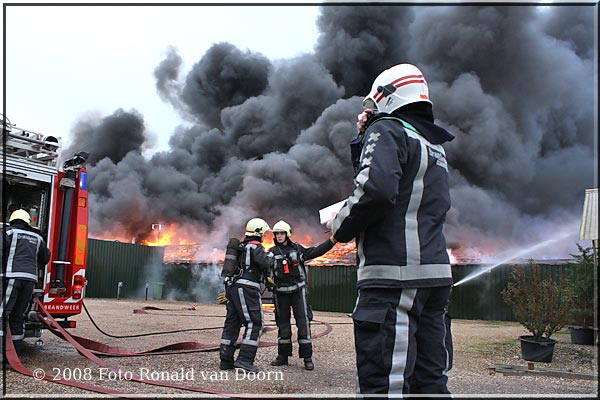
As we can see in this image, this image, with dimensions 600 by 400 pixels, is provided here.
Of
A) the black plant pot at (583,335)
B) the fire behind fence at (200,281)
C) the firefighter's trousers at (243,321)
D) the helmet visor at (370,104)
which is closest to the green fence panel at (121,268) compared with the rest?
the fire behind fence at (200,281)

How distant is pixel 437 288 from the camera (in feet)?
7.47

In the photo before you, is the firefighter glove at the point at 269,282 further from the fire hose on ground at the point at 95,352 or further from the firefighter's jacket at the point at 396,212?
the firefighter's jacket at the point at 396,212

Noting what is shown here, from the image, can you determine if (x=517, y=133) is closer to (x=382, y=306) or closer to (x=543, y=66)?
(x=543, y=66)

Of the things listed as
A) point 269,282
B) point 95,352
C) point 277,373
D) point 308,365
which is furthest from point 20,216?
point 308,365

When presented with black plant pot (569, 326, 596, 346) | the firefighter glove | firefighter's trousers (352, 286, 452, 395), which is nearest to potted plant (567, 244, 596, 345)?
black plant pot (569, 326, 596, 346)

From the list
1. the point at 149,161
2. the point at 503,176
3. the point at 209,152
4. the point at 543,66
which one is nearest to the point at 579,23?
the point at 543,66

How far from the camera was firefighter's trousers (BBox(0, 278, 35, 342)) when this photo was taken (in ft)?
17.3

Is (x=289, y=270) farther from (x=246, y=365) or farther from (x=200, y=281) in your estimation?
(x=200, y=281)

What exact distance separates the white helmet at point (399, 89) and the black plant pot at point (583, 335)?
26.0 ft

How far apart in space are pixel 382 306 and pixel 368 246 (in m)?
0.27

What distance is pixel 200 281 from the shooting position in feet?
71.8

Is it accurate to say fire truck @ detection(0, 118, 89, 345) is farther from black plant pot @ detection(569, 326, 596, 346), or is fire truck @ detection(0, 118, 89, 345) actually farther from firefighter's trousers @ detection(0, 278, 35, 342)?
black plant pot @ detection(569, 326, 596, 346)

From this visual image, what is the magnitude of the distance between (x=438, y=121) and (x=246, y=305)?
2750 cm

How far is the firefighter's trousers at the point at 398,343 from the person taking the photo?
2.08 meters
